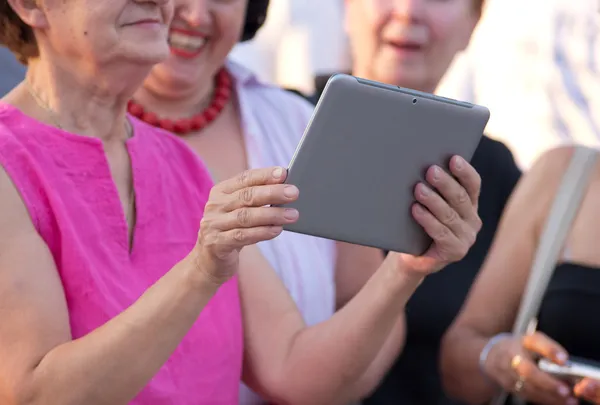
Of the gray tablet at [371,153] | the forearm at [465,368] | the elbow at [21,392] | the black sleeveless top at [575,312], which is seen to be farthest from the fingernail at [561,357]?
the elbow at [21,392]

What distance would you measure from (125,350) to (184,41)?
93 centimetres

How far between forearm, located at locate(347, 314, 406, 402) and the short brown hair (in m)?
0.85

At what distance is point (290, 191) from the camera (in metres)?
1.33

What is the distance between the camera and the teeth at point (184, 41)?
210 cm

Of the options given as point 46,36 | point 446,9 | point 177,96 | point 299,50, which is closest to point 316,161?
point 46,36

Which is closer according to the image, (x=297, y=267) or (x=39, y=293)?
(x=39, y=293)

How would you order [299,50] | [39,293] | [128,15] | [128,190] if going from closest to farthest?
1. [39,293]
2. [128,15]
3. [128,190]
4. [299,50]

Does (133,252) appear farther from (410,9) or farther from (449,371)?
(410,9)

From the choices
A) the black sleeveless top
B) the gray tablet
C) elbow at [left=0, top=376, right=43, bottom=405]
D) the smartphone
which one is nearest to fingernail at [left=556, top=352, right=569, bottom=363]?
the smartphone

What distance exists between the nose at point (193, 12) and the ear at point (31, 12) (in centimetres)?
61

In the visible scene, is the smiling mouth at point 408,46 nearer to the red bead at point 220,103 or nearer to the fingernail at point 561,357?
the red bead at point 220,103

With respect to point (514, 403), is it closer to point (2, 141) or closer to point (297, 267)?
point (297, 267)

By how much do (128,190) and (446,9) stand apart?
1.19 meters

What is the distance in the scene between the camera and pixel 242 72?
2.22m
